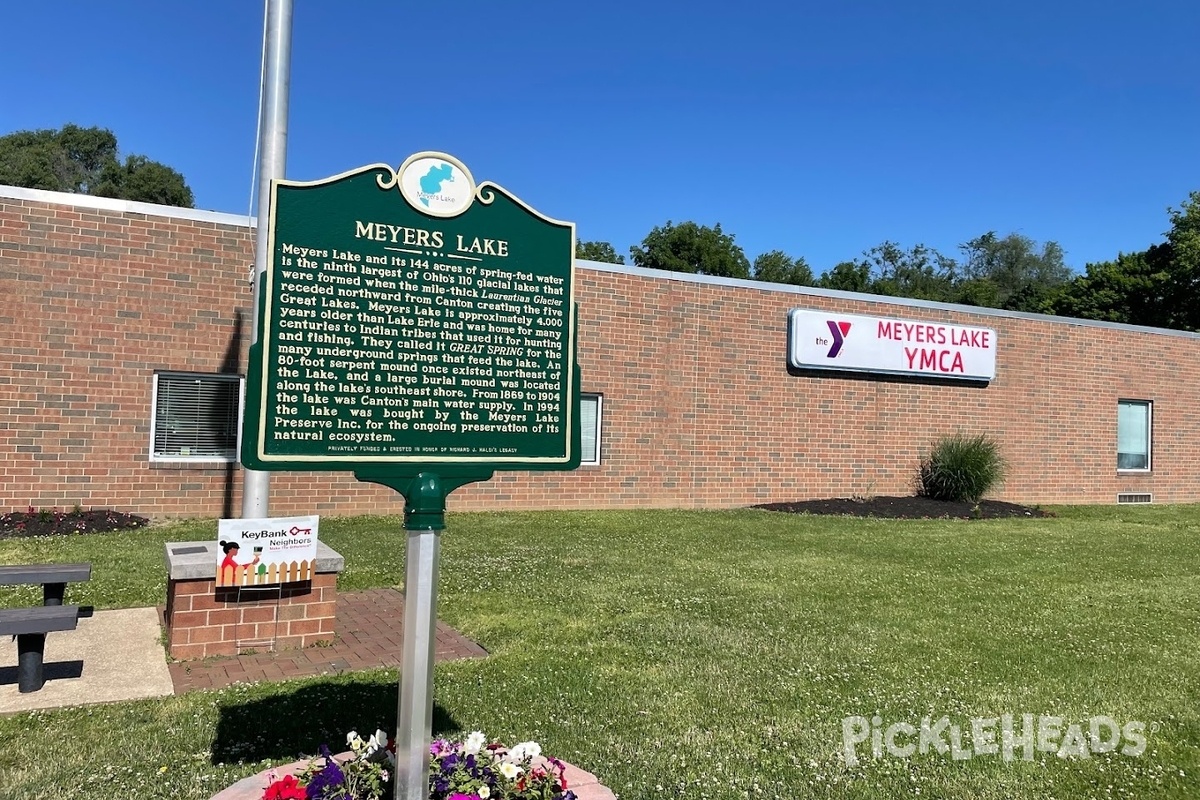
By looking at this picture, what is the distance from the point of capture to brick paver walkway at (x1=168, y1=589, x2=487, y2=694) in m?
5.36

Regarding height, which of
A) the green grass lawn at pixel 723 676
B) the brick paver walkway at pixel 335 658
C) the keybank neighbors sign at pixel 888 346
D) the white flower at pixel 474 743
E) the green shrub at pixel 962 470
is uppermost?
the keybank neighbors sign at pixel 888 346

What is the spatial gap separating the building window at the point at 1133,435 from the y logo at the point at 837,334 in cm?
809

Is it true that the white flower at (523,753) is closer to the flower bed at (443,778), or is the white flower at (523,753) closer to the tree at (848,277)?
the flower bed at (443,778)

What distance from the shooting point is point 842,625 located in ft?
22.2

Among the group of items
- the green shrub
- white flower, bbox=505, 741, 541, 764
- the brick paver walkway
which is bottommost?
the brick paver walkway

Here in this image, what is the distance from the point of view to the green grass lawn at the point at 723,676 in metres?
4.00

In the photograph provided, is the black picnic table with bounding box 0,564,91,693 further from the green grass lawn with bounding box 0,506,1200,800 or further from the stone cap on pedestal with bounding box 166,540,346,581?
the stone cap on pedestal with bounding box 166,540,346,581

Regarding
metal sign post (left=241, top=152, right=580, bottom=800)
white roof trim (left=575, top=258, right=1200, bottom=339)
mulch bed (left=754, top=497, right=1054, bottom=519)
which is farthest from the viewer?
mulch bed (left=754, top=497, right=1054, bottom=519)

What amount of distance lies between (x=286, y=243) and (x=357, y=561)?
6611 mm

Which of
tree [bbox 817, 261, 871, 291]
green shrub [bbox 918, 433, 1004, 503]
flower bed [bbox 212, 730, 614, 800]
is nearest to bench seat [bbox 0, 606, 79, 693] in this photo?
flower bed [bbox 212, 730, 614, 800]

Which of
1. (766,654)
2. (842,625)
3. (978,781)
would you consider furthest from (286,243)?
(842,625)

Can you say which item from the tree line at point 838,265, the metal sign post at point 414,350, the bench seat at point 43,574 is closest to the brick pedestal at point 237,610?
the bench seat at point 43,574

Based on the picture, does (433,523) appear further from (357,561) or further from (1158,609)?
(1158,609)

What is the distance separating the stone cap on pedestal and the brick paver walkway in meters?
0.54
